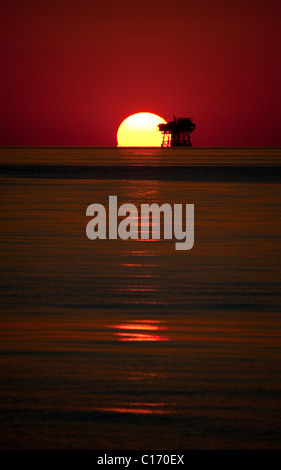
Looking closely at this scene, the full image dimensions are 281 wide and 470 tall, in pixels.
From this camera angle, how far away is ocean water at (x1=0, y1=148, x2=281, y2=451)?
5.06 m

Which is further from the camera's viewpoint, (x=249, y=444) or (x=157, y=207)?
(x=157, y=207)

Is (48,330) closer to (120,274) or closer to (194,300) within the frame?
(194,300)

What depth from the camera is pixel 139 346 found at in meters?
7.06

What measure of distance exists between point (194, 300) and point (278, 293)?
112cm

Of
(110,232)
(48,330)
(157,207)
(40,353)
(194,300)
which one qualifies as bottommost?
(40,353)

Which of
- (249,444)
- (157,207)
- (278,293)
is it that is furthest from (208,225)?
(249,444)

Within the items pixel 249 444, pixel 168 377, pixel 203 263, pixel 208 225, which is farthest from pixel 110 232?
pixel 249 444

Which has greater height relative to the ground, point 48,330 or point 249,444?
point 48,330

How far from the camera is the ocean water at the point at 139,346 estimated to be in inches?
199

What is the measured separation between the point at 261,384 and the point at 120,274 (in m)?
5.11

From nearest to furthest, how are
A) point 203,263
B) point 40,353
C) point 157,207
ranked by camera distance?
point 40,353
point 203,263
point 157,207

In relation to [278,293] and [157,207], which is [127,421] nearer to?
[278,293]

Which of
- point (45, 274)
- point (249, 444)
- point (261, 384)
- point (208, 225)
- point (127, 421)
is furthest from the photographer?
point (208, 225)

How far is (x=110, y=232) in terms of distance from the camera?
16.6 meters
